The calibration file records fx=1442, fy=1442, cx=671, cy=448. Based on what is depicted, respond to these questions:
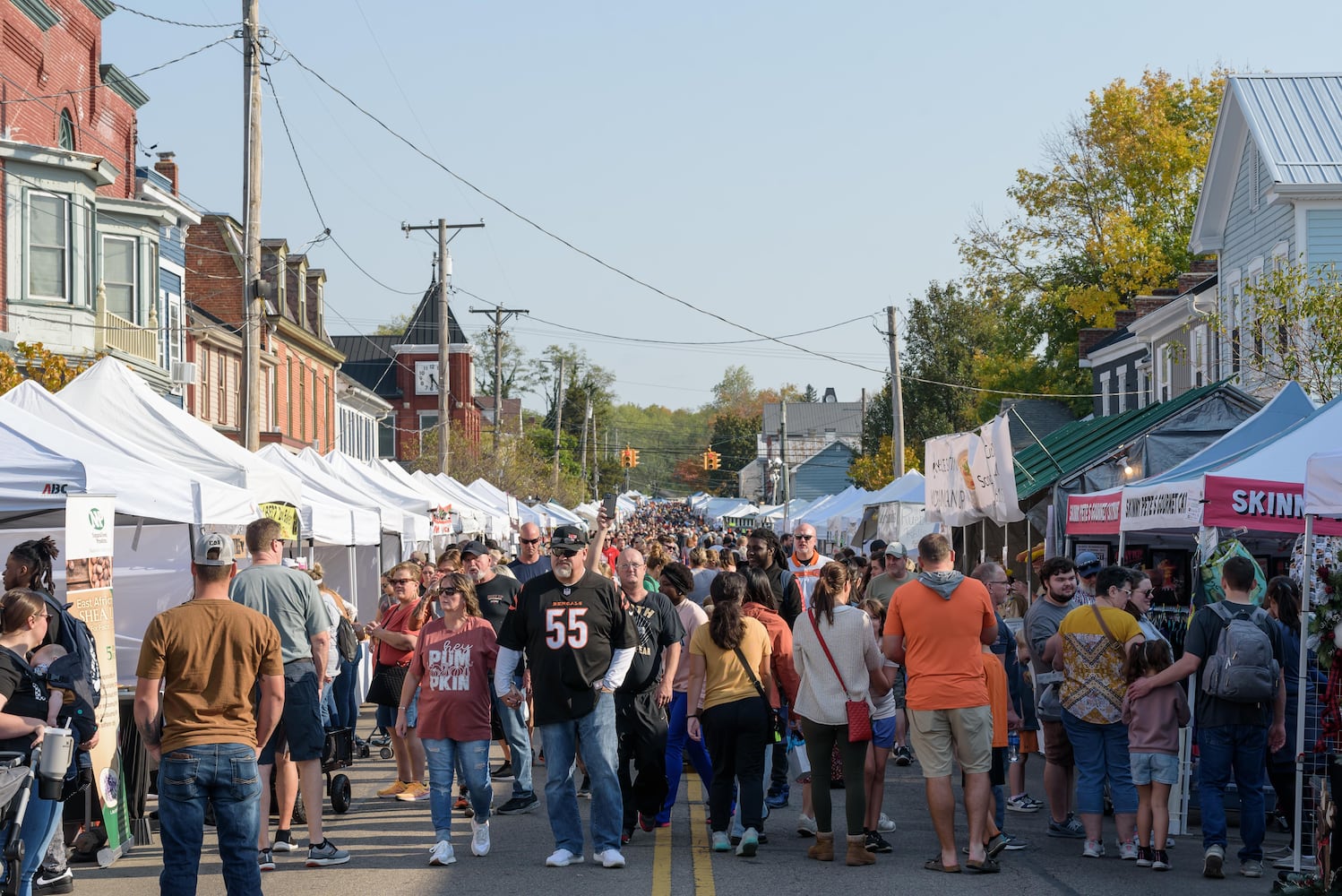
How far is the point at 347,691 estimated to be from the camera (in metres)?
12.8

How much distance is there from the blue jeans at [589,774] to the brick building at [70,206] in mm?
17615

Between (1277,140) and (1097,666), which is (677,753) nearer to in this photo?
(1097,666)

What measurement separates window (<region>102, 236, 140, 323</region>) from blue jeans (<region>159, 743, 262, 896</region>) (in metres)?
24.4

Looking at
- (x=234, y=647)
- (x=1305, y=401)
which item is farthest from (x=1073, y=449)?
(x=234, y=647)

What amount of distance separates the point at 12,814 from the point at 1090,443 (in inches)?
599

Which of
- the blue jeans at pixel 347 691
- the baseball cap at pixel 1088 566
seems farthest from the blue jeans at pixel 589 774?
the baseball cap at pixel 1088 566

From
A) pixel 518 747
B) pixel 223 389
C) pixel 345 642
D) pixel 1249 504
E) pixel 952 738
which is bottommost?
pixel 518 747

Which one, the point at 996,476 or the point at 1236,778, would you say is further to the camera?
the point at 996,476

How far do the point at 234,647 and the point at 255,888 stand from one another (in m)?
1.16

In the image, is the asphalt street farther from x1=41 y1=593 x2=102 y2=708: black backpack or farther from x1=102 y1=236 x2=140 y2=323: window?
x1=102 y1=236 x2=140 y2=323: window

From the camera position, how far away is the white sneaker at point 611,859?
895 cm

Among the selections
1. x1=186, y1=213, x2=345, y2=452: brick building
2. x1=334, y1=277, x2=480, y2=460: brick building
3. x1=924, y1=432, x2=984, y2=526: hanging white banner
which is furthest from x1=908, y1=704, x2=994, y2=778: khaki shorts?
x1=334, y1=277, x2=480, y2=460: brick building

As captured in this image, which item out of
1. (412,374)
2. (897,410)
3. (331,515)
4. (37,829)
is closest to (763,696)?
(37,829)

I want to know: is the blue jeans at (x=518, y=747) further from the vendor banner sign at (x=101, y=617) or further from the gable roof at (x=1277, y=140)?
the gable roof at (x=1277, y=140)
